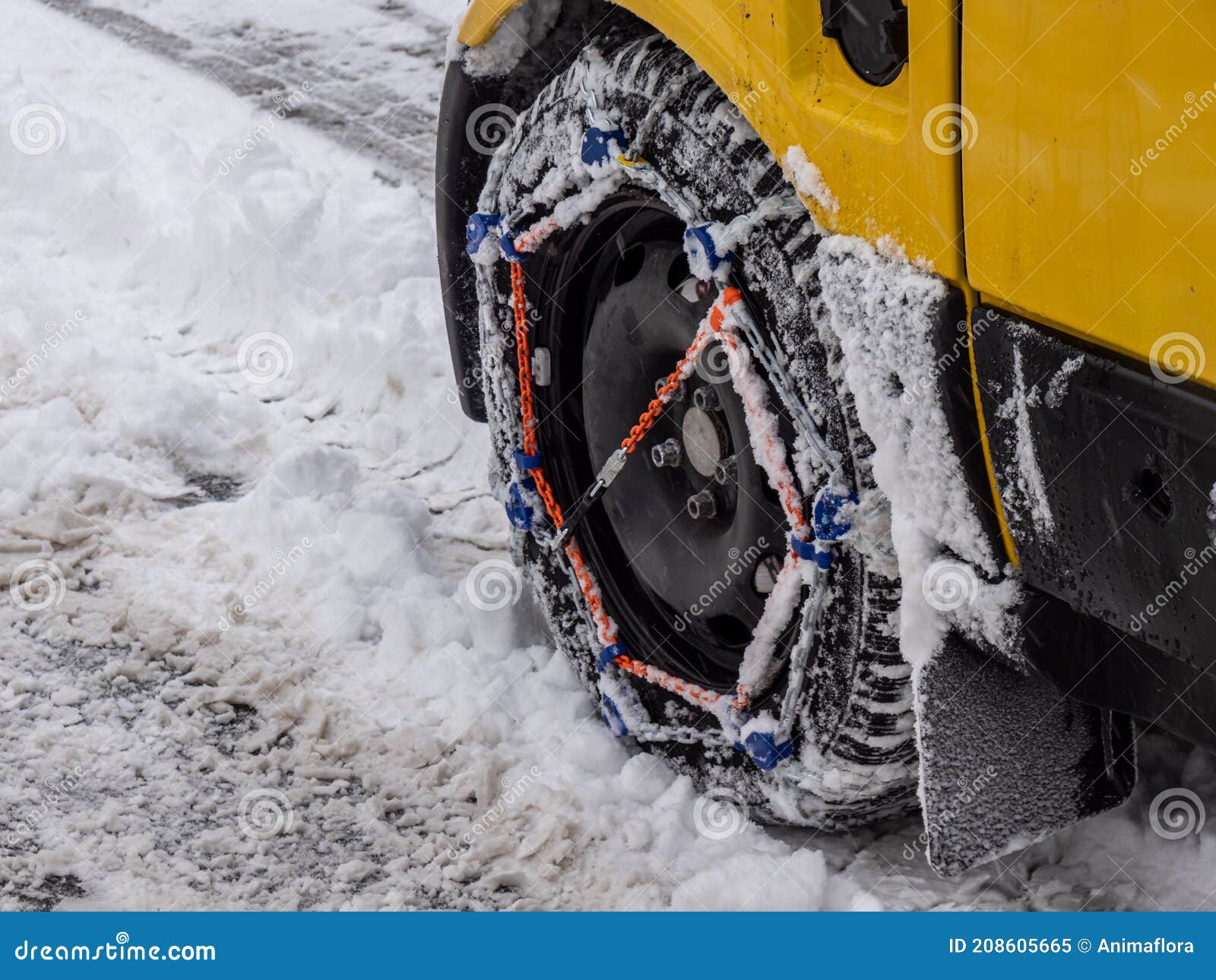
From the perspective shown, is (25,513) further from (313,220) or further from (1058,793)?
(1058,793)

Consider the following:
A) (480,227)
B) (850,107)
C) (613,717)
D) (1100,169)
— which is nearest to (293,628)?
(613,717)

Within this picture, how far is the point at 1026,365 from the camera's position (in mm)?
1348

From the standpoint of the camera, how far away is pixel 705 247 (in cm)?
183

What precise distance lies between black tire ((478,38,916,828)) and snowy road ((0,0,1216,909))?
0.45 ft

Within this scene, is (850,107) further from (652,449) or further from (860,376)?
(652,449)

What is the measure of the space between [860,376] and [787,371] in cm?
21

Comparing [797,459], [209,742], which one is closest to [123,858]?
[209,742]

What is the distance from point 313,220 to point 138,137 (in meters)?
1.66

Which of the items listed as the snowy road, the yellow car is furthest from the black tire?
the snowy road

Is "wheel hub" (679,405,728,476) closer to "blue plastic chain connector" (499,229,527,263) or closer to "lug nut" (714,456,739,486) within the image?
"lug nut" (714,456,739,486)

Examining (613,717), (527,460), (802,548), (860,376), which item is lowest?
(613,717)

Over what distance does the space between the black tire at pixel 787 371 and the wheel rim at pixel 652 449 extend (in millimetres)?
75

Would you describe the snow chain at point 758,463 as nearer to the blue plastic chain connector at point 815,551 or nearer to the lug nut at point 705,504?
the blue plastic chain connector at point 815,551

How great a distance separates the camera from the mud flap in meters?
1.63
